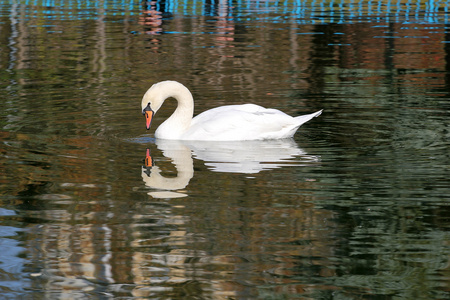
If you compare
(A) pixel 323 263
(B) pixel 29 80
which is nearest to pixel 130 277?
(A) pixel 323 263

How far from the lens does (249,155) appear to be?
1059cm

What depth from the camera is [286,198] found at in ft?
28.0

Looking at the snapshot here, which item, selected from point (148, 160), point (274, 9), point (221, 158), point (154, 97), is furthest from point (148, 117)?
point (274, 9)

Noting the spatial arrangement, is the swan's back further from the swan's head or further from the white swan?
the swan's head

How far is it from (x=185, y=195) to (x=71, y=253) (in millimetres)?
1984

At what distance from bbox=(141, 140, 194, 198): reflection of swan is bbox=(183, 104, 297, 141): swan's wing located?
332 millimetres

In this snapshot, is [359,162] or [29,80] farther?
[29,80]

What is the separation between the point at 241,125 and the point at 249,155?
29.0 inches

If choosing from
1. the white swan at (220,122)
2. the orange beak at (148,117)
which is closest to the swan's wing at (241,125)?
the white swan at (220,122)

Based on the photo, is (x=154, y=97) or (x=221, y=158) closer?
(x=221, y=158)

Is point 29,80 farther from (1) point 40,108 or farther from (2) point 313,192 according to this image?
(2) point 313,192

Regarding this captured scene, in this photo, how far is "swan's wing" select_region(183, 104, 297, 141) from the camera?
1122 centimetres

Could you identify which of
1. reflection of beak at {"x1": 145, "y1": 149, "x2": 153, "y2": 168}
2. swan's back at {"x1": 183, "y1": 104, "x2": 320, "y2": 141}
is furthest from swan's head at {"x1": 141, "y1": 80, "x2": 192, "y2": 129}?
reflection of beak at {"x1": 145, "y1": 149, "x2": 153, "y2": 168}

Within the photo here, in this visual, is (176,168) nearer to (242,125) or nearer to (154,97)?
(242,125)
